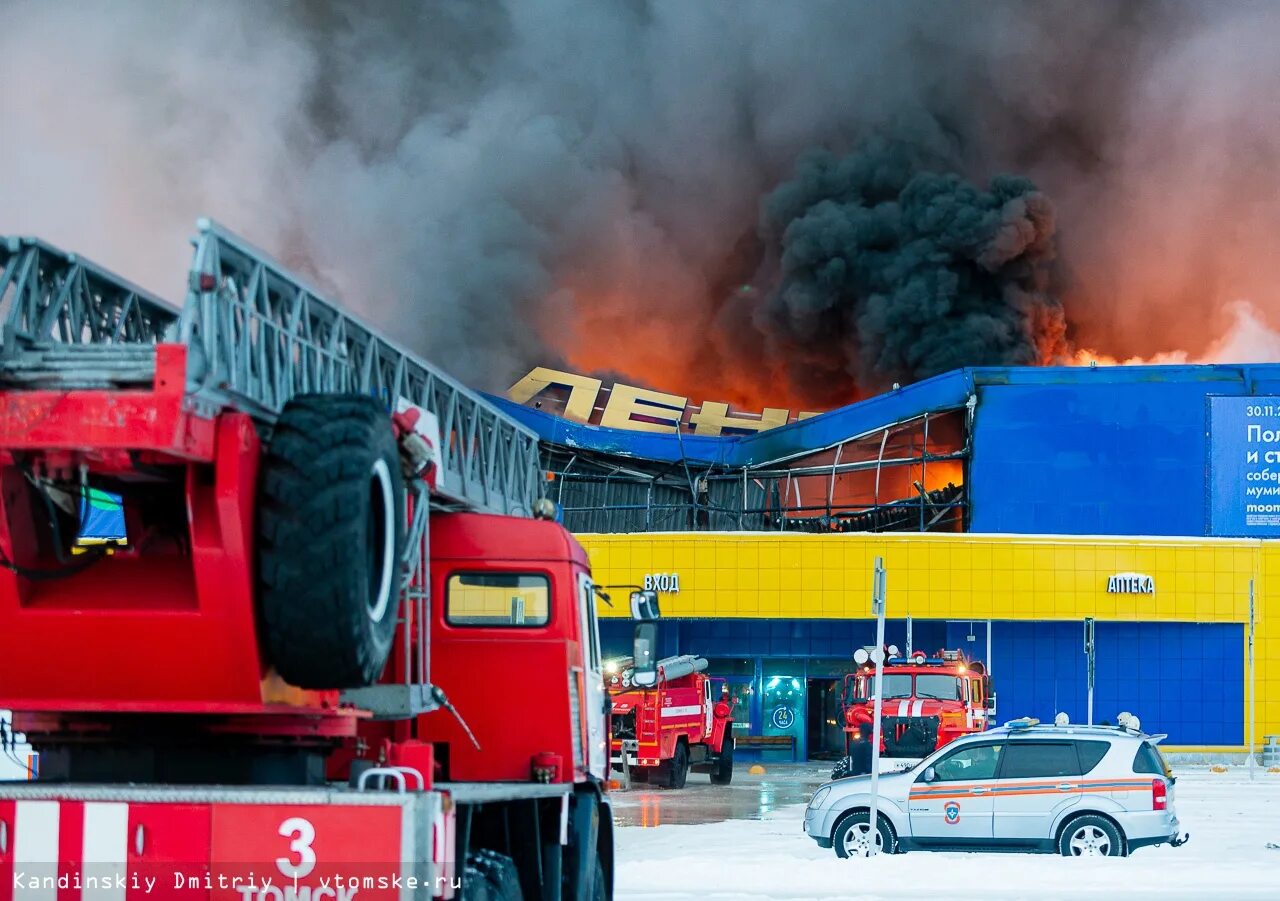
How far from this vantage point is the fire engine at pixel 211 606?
22.4ft

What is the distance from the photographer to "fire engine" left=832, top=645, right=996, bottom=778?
2703 centimetres

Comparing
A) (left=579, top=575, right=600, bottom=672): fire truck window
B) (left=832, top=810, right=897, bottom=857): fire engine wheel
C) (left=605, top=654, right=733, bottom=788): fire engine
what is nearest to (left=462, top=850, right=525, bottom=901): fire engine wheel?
(left=579, top=575, right=600, bottom=672): fire truck window

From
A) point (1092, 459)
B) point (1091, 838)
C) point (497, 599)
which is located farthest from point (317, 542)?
point (1092, 459)

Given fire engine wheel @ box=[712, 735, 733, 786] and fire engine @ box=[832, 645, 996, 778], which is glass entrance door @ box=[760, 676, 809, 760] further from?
fire engine @ box=[832, 645, 996, 778]

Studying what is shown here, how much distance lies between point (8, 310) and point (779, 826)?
1483 centimetres

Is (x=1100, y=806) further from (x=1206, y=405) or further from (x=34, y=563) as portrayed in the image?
(x=1206, y=405)

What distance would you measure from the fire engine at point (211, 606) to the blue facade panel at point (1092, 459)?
116 feet

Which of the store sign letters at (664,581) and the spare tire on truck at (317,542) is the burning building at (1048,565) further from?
the spare tire on truck at (317,542)

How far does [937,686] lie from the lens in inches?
1087

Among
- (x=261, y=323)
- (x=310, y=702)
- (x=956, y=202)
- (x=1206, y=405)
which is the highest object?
(x=956, y=202)

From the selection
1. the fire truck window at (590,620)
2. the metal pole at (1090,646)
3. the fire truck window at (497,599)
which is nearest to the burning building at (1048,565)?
the metal pole at (1090,646)

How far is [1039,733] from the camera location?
17.6 m

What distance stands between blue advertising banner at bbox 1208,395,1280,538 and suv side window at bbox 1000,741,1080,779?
2591cm

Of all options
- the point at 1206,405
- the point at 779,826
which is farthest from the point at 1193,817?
the point at 1206,405
